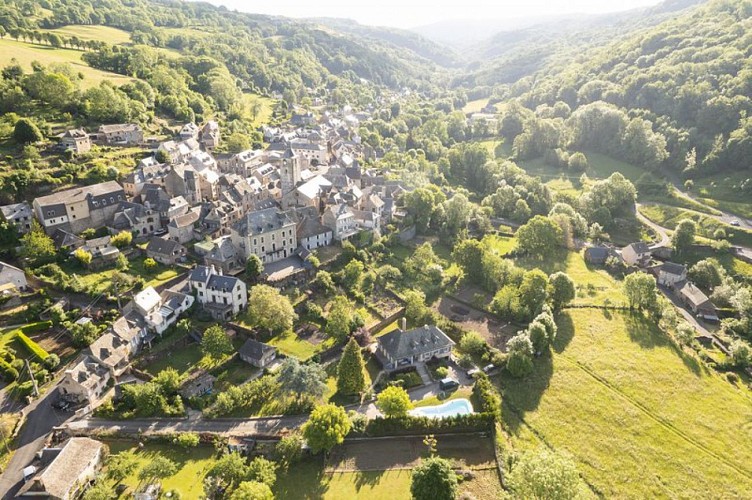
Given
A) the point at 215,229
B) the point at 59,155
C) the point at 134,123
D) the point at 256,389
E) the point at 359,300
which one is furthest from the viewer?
the point at 134,123

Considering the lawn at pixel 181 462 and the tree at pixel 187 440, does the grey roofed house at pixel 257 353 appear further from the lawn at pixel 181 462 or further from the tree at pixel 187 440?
the lawn at pixel 181 462

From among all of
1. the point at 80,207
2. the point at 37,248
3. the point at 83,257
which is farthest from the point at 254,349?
the point at 80,207

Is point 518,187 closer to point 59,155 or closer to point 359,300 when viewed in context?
point 359,300

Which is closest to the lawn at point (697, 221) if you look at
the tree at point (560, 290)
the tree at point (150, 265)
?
the tree at point (560, 290)

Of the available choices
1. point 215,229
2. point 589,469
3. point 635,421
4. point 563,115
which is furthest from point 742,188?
point 215,229

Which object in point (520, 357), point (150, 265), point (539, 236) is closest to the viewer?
point (520, 357)

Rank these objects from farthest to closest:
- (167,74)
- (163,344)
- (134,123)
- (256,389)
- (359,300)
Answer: (167,74) → (134,123) → (359,300) → (163,344) → (256,389)

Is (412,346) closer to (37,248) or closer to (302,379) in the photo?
(302,379)
